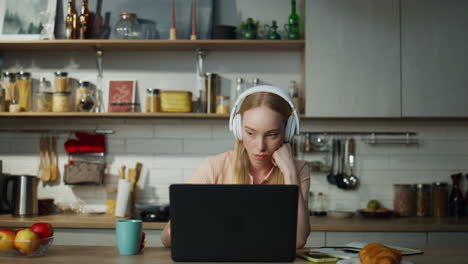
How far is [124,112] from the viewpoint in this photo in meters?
4.23

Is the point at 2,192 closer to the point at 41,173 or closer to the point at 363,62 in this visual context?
the point at 41,173

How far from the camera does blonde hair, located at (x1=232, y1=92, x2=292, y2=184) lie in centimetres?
227

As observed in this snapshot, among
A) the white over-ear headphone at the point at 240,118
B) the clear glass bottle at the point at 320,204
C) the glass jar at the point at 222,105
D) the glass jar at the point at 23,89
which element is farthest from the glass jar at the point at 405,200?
the glass jar at the point at 23,89

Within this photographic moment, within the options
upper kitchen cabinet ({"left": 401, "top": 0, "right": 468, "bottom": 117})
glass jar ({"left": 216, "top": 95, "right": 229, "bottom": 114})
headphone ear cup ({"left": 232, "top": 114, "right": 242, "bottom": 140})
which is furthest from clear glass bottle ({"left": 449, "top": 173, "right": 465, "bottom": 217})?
headphone ear cup ({"left": 232, "top": 114, "right": 242, "bottom": 140})

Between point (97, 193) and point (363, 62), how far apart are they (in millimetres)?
2175

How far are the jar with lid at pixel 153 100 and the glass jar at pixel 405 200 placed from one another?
6.09ft

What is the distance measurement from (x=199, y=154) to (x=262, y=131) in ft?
7.26

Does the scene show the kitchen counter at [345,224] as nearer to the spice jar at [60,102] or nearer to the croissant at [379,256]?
the spice jar at [60,102]

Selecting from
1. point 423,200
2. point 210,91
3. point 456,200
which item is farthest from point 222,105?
point 456,200

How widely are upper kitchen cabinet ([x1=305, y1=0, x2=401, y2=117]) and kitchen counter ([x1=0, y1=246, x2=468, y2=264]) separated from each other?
186 cm

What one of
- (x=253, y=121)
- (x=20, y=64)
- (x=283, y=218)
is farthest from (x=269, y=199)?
(x=20, y=64)

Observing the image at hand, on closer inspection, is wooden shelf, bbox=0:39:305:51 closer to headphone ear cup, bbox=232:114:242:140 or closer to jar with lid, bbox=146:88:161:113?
jar with lid, bbox=146:88:161:113

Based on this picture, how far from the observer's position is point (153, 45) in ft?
13.8

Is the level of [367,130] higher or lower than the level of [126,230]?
higher
